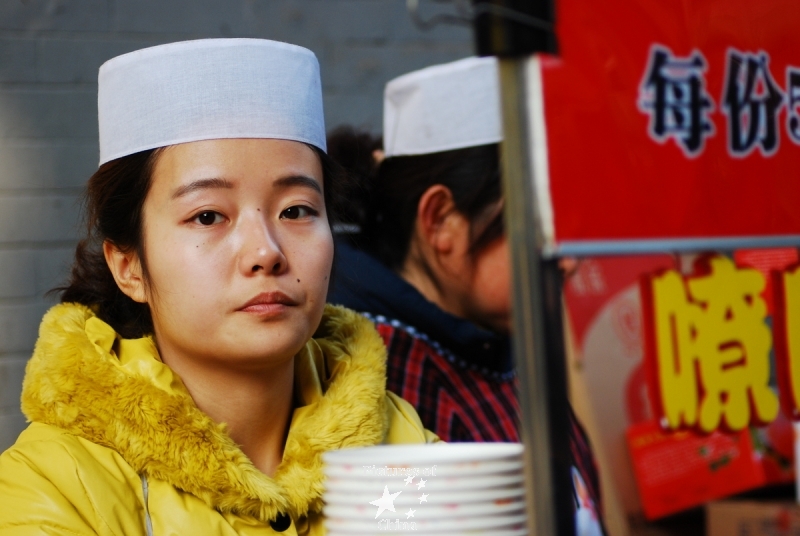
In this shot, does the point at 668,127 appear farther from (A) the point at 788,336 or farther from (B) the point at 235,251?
(B) the point at 235,251

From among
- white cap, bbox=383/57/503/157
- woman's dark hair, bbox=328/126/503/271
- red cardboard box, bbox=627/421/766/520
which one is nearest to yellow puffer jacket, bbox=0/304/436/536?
red cardboard box, bbox=627/421/766/520

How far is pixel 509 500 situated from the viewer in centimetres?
124

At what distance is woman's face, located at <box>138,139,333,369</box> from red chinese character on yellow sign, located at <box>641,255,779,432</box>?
2.26 feet

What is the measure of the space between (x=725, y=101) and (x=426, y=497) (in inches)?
23.0

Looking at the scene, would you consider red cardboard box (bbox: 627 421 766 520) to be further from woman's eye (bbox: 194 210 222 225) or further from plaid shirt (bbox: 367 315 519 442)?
plaid shirt (bbox: 367 315 519 442)

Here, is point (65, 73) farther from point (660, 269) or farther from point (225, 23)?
point (660, 269)

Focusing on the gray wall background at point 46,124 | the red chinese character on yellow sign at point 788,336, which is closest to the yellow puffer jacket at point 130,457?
the red chinese character on yellow sign at point 788,336

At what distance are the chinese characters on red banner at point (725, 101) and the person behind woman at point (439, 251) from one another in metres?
1.36

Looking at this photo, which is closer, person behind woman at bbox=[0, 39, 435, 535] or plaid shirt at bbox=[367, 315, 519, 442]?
person behind woman at bbox=[0, 39, 435, 535]

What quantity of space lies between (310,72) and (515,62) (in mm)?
891

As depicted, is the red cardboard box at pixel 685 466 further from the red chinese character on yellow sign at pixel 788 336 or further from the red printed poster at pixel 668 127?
the red printed poster at pixel 668 127

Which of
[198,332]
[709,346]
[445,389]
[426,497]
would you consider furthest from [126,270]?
[709,346]

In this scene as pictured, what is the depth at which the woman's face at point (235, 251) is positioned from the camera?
61.2 inches

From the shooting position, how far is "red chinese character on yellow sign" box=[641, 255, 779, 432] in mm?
1059
